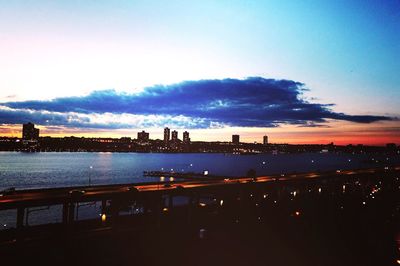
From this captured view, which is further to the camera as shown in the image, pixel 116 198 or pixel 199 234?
pixel 116 198

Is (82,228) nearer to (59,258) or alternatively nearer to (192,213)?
(59,258)

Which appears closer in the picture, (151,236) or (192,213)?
(151,236)

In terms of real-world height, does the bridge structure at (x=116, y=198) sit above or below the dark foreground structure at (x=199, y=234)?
above

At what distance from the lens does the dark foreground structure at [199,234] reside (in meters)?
37.4

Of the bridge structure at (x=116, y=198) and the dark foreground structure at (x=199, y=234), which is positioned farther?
the bridge structure at (x=116, y=198)

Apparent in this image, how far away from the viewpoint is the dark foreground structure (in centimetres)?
3744

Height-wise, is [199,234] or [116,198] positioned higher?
[116,198]

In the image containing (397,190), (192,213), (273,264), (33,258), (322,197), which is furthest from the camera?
(397,190)

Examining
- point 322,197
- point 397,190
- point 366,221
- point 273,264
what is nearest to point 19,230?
point 273,264

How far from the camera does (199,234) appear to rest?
46.6 metres

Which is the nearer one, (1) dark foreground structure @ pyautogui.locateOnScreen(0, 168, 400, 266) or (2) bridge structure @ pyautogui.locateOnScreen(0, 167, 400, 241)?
(1) dark foreground structure @ pyautogui.locateOnScreen(0, 168, 400, 266)

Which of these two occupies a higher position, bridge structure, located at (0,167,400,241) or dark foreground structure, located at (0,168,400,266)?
bridge structure, located at (0,167,400,241)

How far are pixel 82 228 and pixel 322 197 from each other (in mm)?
61981

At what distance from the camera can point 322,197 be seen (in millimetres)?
86625
